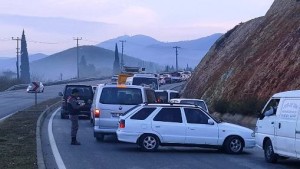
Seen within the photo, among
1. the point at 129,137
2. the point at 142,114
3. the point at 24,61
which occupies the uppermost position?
the point at 24,61

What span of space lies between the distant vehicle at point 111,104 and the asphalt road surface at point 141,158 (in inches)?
21.2

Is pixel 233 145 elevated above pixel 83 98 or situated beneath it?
situated beneath

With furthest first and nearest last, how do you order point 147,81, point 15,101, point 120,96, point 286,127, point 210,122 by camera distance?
point 15,101 → point 147,81 → point 120,96 → point 210,122 → point 286,127

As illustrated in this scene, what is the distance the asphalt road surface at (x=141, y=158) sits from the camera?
17469mm

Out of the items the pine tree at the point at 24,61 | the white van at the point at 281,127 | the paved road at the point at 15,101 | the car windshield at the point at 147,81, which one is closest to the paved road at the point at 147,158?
the white van at the point at 281,127

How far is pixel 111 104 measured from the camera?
79.5ft

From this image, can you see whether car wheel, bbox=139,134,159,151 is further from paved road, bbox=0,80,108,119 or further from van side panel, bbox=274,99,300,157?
paved road, bbox=0,80,108,119

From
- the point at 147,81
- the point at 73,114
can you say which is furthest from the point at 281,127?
the point at 147,81

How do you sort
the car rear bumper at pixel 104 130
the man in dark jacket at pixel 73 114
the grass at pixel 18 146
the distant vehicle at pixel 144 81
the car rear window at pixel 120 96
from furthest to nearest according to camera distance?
the distant vehicle at pixel 144 81 < the car rear window at pixel 120 96 < the car rear bumper at pixel 104 130 < the man in dark jacket at pixel 73 114 < the grass at pixel 18 146

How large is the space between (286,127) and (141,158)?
409cm

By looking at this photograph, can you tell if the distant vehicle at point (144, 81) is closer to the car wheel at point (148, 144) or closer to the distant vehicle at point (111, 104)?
the distant vehicle at point (111, 104)

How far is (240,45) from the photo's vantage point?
57.9 m

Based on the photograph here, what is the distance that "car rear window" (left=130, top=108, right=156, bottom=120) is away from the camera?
70.9ft

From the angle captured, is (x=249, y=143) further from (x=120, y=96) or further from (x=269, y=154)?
(x=120, y=96)
